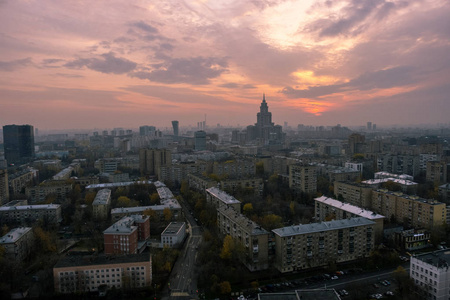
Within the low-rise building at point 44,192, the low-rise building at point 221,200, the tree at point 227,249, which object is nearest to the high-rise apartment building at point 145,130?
the low-rise building at point 44,192

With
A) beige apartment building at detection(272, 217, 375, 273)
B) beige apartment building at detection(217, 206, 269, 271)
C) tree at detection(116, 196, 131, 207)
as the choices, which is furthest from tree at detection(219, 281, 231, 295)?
tree at detection(116, 196, 131, 207)

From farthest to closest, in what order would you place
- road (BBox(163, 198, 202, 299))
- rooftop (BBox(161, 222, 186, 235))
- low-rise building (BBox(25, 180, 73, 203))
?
1. low-rise building (BBox(25, 180, 73, 203))
2. rooftop (BBox(161, 222, 186, 235))
3. road (BBox(163, 198, 202, 299))

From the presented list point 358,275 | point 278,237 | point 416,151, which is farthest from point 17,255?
point 416,151

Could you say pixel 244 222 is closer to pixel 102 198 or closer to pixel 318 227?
pixel 318 227

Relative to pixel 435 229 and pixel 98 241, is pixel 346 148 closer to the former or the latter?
pixel 435 229

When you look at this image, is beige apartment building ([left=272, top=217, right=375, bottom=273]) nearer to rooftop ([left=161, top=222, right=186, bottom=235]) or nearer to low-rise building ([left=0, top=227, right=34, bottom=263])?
rooftop ([left=161, top=222, right=186, bottom=235])

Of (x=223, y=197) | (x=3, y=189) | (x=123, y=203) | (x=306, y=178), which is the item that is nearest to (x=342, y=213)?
(x=223, y=197)
